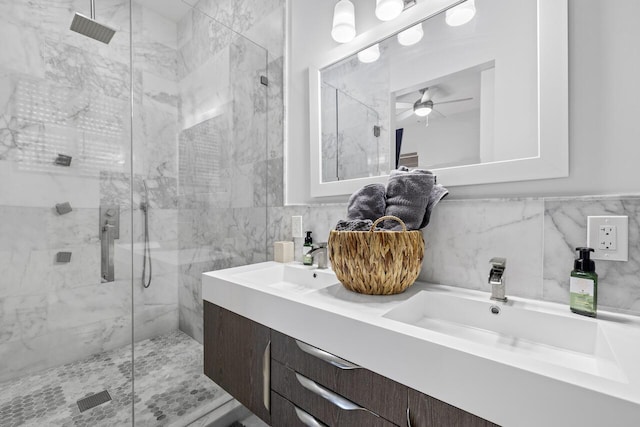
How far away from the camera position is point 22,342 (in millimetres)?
1354

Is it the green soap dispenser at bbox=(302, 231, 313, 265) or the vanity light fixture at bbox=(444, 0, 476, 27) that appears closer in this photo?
the vanity light fixture at bbox=(444, 0, 476, 27)

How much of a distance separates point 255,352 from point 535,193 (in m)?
0.99

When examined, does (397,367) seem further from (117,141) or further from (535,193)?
(117,141)

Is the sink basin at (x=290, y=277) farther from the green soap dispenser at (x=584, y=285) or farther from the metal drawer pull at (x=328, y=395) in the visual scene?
the green soap dispenser at (x=584, y=285)

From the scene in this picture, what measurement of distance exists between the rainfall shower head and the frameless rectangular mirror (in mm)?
1085

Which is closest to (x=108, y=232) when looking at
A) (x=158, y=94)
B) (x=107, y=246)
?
(x=107, y=246)

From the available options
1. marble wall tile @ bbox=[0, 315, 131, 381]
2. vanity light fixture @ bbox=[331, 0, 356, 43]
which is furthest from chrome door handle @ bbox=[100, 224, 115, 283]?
vanity light fixture @ bbox=[331, 0, 356, 43]

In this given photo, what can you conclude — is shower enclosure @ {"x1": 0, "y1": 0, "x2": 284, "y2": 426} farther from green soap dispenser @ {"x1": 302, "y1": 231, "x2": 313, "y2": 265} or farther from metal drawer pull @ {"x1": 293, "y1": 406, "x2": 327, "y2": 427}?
metal drawer pull @ {"x1": 293, "y1": 406, "x2": 327, "y2": 427}

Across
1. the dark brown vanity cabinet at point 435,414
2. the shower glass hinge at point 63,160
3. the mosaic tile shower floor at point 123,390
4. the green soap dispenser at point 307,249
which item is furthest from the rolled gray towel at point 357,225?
the shower glass hinge at point 63,160

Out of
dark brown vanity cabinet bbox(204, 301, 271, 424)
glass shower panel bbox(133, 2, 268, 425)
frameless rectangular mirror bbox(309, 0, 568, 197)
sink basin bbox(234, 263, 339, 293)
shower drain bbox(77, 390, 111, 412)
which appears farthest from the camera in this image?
glass shower panel bbox(133, 2, 268, 425)

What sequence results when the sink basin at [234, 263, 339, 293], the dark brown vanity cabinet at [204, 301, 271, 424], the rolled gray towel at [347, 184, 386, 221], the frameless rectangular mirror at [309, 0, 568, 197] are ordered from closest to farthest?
the frameless rectangular mirror at [309, 0, 568, 197]
the dark brown vanity cabinet at [204, 301, 271, 424]
the rolled gray towel at [347, 184, 386, 221]
the sink basin at [234, 263, 339, 293]

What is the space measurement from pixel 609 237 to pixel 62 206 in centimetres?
218

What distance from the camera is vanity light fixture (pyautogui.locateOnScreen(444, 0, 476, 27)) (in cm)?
92

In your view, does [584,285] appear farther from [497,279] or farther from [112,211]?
[112,211]
